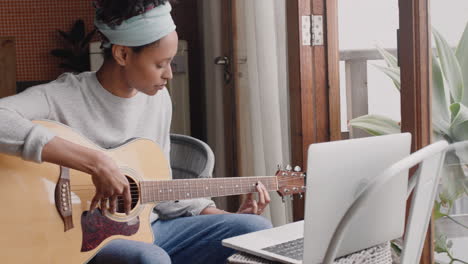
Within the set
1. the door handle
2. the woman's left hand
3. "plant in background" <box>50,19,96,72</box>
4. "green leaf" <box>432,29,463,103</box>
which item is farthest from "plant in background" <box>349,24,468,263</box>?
"plant in background" <box>50,19,96,72</box>

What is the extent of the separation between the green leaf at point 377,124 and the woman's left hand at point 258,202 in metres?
0.37

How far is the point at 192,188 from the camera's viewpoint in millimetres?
1764

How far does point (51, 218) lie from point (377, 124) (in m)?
1.02

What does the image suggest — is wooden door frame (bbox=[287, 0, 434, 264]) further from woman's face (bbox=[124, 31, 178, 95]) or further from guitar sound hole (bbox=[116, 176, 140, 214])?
guitar sound hole (bbox=[116, 176, 140, 214])

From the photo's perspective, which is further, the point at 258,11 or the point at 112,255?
the point at 258,11

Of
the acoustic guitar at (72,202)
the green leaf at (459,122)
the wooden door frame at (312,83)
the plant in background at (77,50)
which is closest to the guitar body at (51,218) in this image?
the acoustic guitar at (72,202)

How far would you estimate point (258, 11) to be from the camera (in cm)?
259

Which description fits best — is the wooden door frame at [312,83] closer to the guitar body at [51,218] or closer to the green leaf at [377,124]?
the green leaf at [377,124]

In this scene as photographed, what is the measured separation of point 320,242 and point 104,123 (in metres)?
0.86

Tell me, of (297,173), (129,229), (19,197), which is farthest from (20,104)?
(297,173)

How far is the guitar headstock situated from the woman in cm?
7

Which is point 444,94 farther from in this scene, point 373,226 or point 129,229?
point 129,229

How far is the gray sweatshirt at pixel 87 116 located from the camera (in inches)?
60.9

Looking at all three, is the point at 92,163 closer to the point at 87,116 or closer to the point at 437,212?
the point at 87,116
